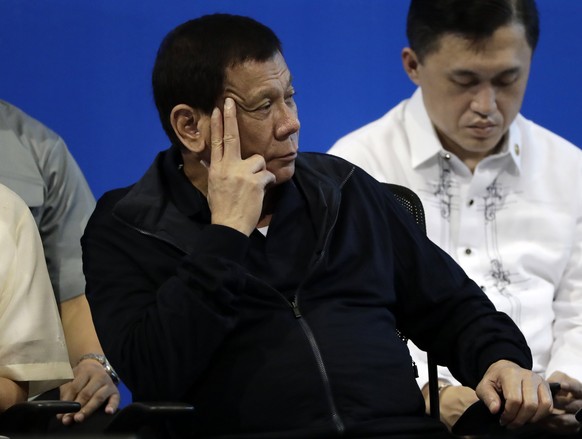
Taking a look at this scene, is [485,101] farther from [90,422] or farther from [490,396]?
[90,422]

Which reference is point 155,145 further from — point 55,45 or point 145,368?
point 145,368

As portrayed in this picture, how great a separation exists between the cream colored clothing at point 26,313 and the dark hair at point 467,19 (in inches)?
50.9

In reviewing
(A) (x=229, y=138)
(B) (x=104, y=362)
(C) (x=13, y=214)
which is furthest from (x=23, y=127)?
(A) (x=229, y=138)

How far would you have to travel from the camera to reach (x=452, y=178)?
3305mm

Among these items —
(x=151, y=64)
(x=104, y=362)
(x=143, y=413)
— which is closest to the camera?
(x=143, y=413)

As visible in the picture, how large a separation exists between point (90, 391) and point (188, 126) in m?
0.67

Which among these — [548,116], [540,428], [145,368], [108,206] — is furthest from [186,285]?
[548,116]

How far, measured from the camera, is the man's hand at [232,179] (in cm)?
234

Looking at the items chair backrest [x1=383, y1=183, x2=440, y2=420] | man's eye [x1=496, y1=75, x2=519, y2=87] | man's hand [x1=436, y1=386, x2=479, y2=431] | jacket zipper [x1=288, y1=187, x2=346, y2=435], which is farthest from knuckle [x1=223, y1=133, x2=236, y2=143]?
man's eye [x1=496, y1=75, x2=519, y2=87]

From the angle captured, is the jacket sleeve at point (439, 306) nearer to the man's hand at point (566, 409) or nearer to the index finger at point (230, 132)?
the man's hand at point (566, 409)

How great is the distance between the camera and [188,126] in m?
2.49

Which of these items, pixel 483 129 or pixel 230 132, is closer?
pixel 230 132

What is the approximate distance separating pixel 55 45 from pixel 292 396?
5.87 feet

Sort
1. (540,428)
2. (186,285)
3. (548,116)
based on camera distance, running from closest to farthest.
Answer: (186,285), (540,428), (548,116)
